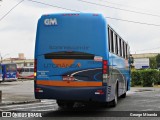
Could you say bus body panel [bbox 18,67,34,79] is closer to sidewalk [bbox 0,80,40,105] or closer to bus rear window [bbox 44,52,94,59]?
sidewalk [bbox 0,80,40,105]

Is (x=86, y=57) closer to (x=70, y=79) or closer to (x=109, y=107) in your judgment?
(x=70, y=79)

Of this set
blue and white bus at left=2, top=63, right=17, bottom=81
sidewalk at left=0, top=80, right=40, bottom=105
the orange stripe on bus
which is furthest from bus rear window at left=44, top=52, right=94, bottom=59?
blue and white bus at left=2, top=63, right=17, bottom=81

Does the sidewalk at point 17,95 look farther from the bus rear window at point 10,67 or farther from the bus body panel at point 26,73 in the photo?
the bus body panel at point 26,73

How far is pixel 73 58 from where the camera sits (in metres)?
13.5

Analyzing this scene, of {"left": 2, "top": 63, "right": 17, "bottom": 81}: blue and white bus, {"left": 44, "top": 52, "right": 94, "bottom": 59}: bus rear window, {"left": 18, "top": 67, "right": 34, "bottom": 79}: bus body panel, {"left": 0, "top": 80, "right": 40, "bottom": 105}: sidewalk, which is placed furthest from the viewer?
{"left": 18, "top": 67, "right": 34, "bottom": 79}: bus body panel

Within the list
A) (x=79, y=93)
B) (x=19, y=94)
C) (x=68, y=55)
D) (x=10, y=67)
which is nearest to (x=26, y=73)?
(x=10, y=67)

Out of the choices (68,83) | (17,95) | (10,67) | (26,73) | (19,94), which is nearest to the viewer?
(68,83)

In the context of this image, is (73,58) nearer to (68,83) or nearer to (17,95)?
(68,83)

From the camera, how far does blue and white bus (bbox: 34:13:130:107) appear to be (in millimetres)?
13234

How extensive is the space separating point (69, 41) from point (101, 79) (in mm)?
1678

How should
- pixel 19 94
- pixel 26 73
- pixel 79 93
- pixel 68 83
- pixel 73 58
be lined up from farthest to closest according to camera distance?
pixel 26 73 → pixel 19 94 → pixel 73 58 → pixel 68 83 → pixel 79 93

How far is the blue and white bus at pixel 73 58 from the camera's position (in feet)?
43.4

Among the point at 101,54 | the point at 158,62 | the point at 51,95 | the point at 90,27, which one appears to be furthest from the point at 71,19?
the point at 158,62

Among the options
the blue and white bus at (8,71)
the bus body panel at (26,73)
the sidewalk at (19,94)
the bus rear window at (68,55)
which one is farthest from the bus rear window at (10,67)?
the bus rear window at (68,55)
